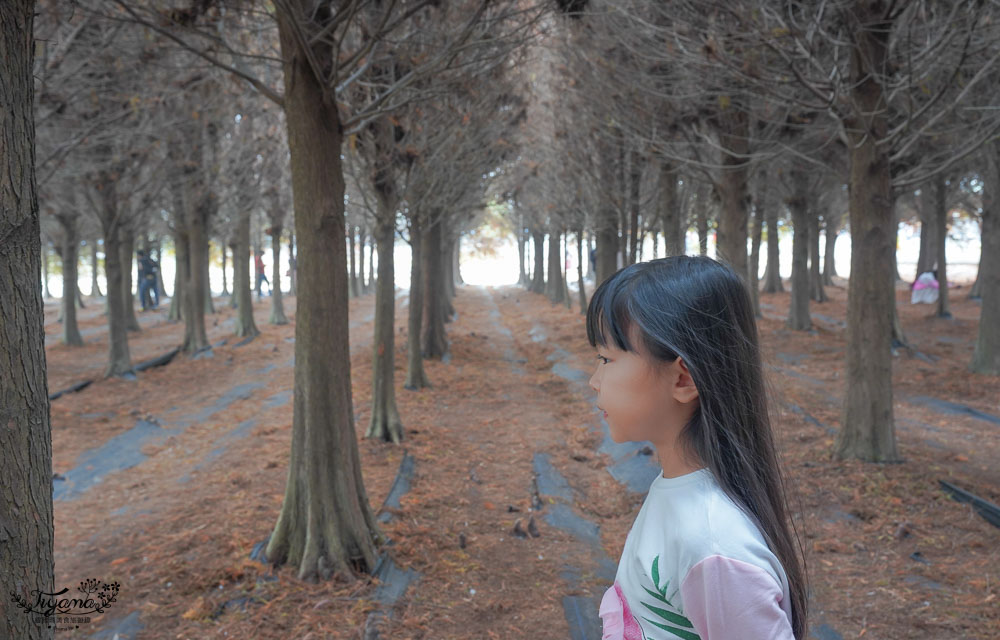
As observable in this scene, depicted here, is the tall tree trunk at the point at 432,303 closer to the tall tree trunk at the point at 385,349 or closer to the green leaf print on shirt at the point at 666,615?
the tall tree trunk at the point at 385,349

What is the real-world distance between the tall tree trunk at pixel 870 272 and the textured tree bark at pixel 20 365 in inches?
270

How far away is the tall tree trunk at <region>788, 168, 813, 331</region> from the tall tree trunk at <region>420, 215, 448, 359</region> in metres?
8.64

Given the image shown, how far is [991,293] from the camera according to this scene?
40.9 feet

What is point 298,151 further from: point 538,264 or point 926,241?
point 538,264

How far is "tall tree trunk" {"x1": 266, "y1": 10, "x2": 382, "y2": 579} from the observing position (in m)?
4.98

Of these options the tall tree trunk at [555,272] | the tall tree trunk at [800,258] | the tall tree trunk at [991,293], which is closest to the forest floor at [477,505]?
the tall tree trunk at [991,293]

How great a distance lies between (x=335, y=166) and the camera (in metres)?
5.07

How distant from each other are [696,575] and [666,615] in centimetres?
15

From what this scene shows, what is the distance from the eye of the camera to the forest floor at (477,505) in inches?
178

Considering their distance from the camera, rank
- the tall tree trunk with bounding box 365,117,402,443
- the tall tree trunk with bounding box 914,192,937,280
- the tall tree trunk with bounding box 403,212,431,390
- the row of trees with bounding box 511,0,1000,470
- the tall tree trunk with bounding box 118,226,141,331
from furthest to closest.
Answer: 1. the tall tree trunk with bounding box 914,192,937,280
2. the tall tree trunk with bounding box 118,226,141,331
3. the tall tree trunk with bounding box 403,212,431,390
4. the tall tree trunk with bounding box 365,117,402,443
5. the row of trees with bounding box 511,0,1000,470

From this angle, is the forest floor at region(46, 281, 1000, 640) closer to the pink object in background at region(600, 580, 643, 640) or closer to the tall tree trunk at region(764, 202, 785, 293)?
the pink object in background at region(600, 580, 643, 640)

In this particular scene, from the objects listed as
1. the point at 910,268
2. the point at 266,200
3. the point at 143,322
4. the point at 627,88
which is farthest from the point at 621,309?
the point at 910,268

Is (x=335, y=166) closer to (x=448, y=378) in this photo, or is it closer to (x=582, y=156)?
(x=448, y=378)

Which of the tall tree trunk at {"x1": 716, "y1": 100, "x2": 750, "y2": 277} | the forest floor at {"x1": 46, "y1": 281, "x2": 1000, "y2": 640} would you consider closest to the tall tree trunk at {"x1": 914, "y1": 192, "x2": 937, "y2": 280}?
the forest floor at {"x1": 46, "y1": 281, "x2": 1000, "y2": 640}
